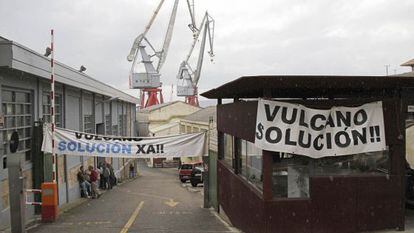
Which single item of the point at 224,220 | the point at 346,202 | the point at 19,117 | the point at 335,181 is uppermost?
the point at 19,117

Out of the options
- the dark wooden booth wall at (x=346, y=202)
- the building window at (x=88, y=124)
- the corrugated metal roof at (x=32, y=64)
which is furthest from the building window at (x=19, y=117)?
the building window at (x=88, y=124)

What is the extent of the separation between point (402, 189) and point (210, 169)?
897 centimetres

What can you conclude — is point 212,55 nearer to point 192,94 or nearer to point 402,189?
point 192,94

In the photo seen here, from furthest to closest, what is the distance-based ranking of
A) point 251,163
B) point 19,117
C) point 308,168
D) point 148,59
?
point 148,59 < point 19,117 < point 251,163 < point 308,168

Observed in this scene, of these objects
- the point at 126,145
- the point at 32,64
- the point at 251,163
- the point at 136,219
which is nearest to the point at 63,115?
the point at 126,145

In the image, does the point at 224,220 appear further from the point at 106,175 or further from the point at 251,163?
the point at 106,175

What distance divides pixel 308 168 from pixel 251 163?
6.39 ft

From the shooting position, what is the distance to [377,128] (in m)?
8.97

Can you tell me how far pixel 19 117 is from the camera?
13945 mm

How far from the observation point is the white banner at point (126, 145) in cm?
1474

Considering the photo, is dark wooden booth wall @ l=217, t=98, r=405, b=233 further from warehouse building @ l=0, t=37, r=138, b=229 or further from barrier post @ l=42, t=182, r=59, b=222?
barrier post @ l=42, t=182, r=59, b=222

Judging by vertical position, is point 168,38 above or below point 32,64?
above

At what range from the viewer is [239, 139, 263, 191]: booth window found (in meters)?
9.84

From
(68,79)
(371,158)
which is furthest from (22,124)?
(371,158)
